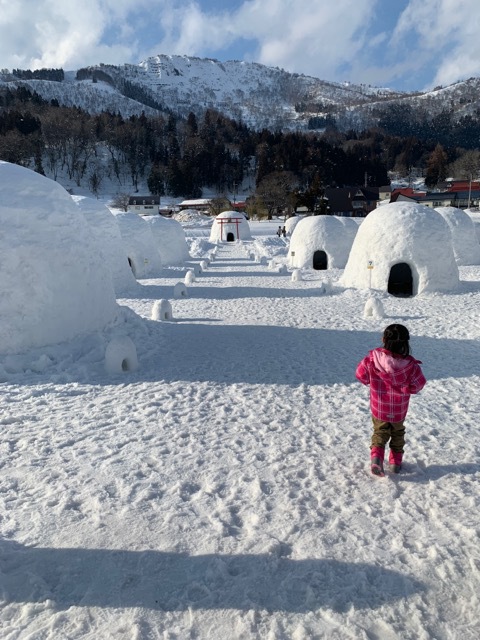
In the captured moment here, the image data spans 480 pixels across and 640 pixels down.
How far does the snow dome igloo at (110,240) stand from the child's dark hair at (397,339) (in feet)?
41.3

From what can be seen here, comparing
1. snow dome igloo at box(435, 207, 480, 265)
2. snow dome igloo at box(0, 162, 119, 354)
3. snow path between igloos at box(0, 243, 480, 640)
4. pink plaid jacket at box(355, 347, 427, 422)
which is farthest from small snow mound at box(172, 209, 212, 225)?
pink plaid jacket at box(355, 347, 427, 422)

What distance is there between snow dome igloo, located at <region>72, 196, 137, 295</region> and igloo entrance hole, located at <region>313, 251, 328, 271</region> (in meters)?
9.50

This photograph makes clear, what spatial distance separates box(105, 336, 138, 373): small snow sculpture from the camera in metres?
6.63

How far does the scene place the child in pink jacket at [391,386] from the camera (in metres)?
3.63

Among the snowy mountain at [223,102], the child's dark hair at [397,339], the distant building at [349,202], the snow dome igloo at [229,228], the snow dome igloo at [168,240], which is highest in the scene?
the snowy mountain at [223,102]

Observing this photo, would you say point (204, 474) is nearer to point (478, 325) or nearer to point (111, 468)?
point (111, 468)

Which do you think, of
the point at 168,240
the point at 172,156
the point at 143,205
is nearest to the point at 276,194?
the point at 143,205

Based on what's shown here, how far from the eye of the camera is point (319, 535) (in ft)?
9.97

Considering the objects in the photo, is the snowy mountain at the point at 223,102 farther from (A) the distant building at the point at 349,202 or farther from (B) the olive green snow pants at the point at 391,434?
(B) the olive green snow pants at the point at 391,434

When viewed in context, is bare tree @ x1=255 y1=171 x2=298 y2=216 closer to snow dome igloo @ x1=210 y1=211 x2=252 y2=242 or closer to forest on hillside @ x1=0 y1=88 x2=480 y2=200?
forest on hillside @ x1=0 y1=88 x2=480 y2=200

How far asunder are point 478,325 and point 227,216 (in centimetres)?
3254

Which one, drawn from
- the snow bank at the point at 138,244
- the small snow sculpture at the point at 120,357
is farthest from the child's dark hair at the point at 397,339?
the snow bank at the point at 138,244

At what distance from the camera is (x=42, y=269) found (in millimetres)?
7273

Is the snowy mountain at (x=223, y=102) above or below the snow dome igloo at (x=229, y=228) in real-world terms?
above
